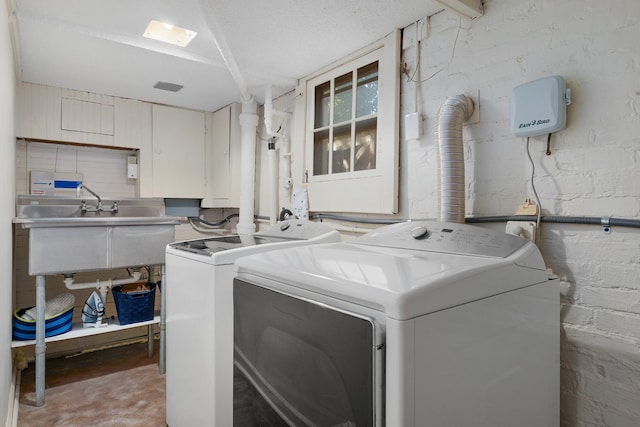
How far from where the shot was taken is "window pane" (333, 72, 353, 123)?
7.99 ft

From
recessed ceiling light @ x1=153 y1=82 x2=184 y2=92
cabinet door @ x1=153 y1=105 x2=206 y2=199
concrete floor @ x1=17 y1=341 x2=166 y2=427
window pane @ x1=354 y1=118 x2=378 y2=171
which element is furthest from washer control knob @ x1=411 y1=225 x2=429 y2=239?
cabinet door @ x1=153 y1=105 x2=206 y2=199

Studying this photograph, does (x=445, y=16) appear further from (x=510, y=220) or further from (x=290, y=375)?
(x=290, y=375)

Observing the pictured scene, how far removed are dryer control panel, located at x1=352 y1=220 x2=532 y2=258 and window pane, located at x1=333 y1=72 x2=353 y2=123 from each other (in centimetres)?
110

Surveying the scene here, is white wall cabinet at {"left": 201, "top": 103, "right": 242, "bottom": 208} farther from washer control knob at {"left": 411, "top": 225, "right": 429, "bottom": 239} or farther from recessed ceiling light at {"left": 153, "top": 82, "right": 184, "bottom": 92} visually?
washer control knob at {"left": 411, "top": 225, "right": 429, "bottom": 239}

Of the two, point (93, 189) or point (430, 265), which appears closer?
point (430, 265)

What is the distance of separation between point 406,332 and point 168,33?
2166 mm

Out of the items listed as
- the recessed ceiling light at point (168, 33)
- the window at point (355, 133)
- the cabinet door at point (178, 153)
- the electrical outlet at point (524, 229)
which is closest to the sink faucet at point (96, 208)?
the cabinet door at point (178, 153)

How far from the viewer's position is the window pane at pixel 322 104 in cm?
262

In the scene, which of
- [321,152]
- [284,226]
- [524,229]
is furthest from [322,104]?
[524,229]

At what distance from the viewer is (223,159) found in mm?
3551

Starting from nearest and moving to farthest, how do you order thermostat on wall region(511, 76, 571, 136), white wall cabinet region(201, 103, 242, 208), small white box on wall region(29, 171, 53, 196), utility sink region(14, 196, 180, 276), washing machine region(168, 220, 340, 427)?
thermostat on wall region(511, 76, 571, 136) → washing machine region(168, 220, 340, 427) → utility sink region(14, 196, 180, 276) → small white box on wall region(29, 171, 53, 196) → white wall cabinet region(201, 103, 242, 208)

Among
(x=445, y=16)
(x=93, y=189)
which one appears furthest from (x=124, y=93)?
(x=445, y=16)

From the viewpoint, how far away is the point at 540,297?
124cm

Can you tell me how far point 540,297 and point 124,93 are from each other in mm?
3374
